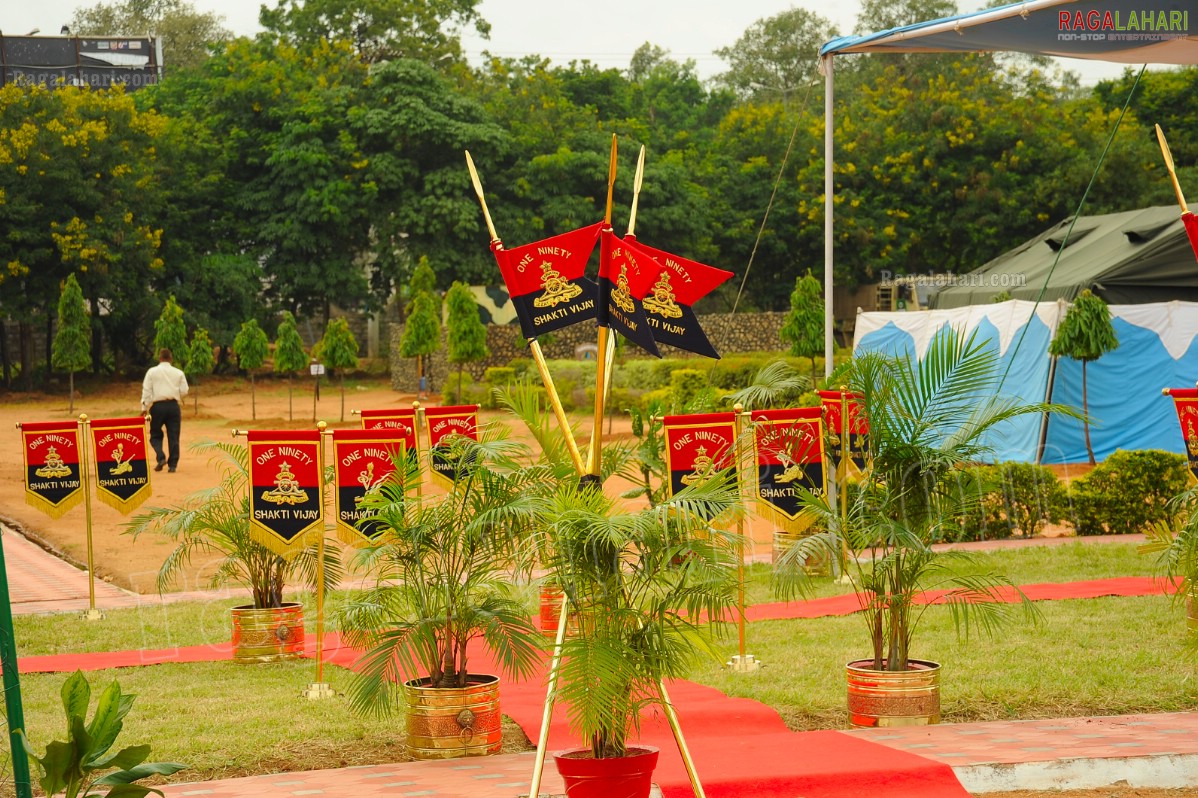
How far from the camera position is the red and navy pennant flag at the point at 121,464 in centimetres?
982

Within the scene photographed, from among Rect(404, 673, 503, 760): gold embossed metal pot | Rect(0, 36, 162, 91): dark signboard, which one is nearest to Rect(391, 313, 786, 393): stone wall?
Rect(0, 36, 162, 91): dark signboard

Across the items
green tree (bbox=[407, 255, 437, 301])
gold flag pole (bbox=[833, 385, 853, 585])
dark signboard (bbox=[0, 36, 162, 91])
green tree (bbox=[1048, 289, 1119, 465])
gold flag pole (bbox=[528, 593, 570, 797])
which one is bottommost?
gold flag pole (bbox=[528, 593, 570, 797])

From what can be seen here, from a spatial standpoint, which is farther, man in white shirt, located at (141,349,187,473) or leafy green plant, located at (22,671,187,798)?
man in white shirt, located at (141,349,187,473)

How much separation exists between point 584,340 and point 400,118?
27.5 ft

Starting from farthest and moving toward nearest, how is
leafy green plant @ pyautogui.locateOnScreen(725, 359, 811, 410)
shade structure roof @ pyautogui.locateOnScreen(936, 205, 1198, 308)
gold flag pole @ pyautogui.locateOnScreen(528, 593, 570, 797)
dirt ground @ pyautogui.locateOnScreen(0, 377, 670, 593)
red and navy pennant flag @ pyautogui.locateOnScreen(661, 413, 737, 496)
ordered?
shade structure roof @ pyautogui.locateOnScreen(936, 205, 1198, 308)
dirt ground @ pyautogui.locateOnScreen(0, 377, 670, 593)
leafy green plant @ pyautogui.locateOnScreen(725, 359, 811, 410)
red and navy pennant flag @ pyautogui.locateOnScreen(661, 413, 737, 496)
gold flag pole @ pyautogui.locateOnScreen(528, 593, 570, 797)

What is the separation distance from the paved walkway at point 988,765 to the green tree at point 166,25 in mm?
52546

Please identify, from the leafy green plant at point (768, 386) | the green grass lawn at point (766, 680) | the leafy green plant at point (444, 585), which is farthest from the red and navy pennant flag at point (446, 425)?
the leafy green plant at point (444, 585)

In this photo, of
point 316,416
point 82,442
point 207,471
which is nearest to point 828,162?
point 82,442

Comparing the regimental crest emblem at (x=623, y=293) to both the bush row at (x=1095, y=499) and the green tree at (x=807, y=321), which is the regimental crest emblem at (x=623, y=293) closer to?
the bush row at (x=1095, y=499)

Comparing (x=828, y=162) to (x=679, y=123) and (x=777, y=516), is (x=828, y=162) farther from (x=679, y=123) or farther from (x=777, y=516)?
(x=679, y=123)

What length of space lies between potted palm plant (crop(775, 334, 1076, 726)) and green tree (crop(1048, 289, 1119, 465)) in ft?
36.8

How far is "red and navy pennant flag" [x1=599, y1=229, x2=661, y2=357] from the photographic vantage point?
16.8ft

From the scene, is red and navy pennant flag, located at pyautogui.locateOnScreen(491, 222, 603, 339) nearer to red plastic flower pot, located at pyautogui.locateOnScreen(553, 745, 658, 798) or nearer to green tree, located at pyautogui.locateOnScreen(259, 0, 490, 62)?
red plastic flower pot, located at pyautogui.locateOnScreen(553, 745, 658, 798)

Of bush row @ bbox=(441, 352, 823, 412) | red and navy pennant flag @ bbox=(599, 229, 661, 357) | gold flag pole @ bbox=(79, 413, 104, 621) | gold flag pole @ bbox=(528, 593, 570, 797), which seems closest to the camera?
gold flag pole @ bbox=(528, 593, 570, 797)
